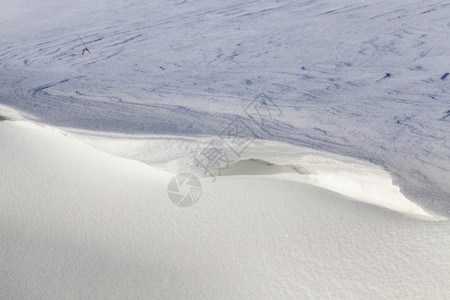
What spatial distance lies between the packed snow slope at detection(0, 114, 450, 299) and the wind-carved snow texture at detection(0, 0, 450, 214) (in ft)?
2.12

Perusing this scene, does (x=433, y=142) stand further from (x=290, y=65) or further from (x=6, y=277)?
(x=6, y=277)

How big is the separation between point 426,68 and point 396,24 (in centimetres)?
117

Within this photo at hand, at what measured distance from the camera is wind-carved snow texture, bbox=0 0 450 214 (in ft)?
7.86

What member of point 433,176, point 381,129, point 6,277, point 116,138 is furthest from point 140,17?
point 6,277
